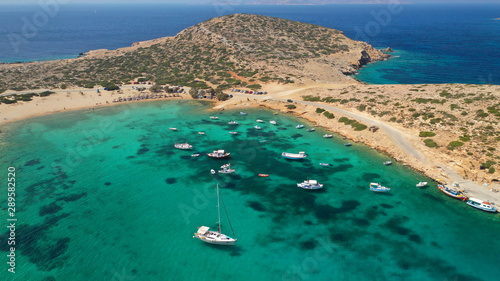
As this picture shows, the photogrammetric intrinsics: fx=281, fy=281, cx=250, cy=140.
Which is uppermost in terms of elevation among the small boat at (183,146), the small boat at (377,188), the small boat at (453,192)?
the small boat at (183,146)

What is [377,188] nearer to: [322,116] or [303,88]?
[322,116]

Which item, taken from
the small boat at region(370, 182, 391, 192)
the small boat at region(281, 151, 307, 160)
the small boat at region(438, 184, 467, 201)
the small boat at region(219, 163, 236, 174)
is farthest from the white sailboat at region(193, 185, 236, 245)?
the small boat at region(438, 184, 467, 201)

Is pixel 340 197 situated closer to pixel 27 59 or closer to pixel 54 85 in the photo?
pixel 54 85

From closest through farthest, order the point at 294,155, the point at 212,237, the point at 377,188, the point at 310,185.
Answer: the point at 212,237 → the point at 377,188 → the point at 310,185 → the point at 294,155

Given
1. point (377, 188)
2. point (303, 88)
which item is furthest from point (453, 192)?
point (303, 88)

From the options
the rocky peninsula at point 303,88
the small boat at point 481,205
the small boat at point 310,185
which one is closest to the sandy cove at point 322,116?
the rocky peninsula at point 303,88

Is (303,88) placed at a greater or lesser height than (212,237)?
greater

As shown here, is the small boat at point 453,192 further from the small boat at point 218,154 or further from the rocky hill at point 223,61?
the rocky hill at point 223,61
